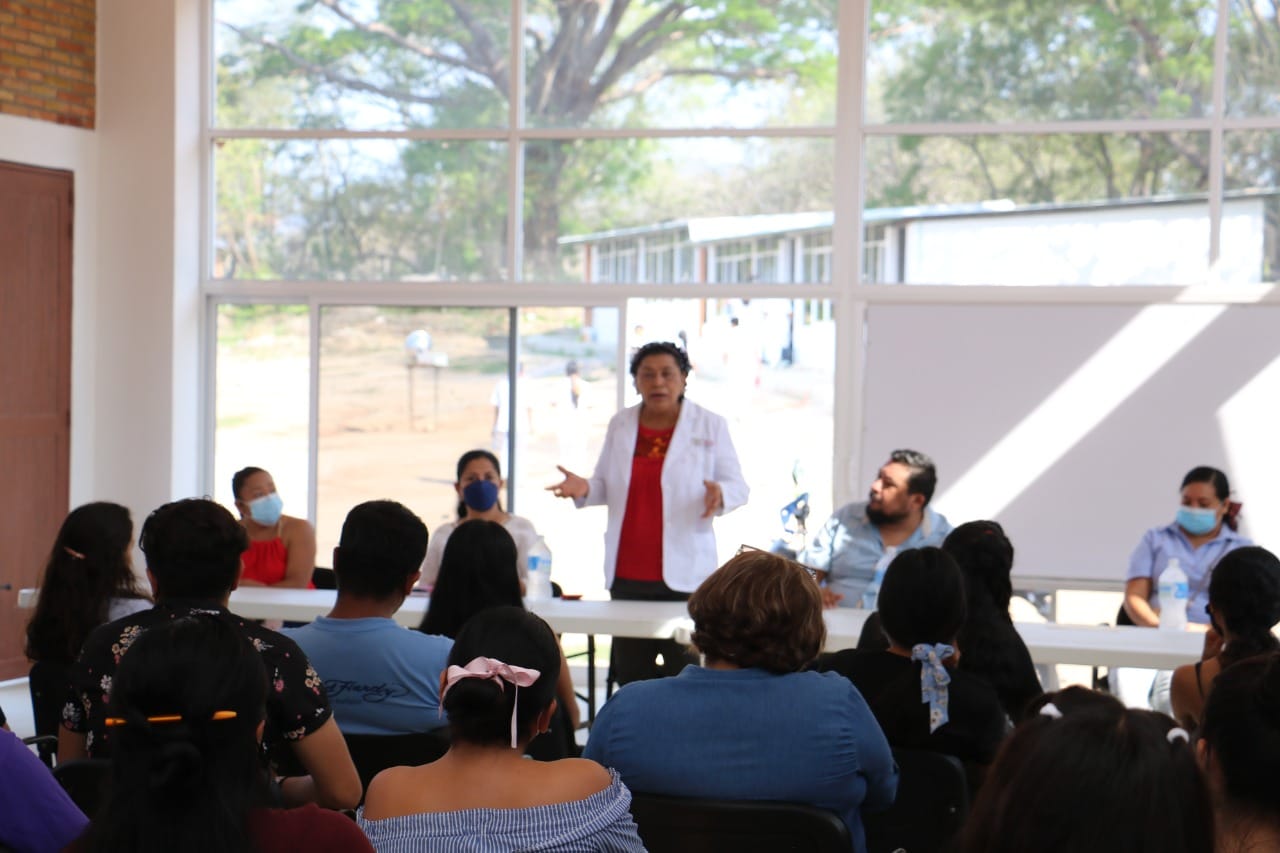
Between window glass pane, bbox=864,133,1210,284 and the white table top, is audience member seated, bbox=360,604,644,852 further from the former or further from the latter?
window glass pane, bbox=864,133,1210,284

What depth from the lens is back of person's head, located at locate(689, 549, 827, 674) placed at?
7.82 feet

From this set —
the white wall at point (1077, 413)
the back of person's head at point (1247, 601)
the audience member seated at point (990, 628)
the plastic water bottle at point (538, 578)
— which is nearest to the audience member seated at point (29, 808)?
the audience member seated at point (990, 628)

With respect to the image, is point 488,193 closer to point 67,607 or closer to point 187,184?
point 187,184

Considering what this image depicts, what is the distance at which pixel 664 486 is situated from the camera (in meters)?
5.20

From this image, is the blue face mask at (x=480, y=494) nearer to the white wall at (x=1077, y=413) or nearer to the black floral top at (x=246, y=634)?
Answer: the white wall at (x=1077, y=413)

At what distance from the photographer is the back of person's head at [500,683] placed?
2.01 meters

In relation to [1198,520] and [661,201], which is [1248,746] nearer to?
[1198,520]

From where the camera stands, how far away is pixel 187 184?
22.7 feet

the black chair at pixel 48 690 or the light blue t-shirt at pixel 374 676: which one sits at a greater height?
the light blue t-shirt at pixel 374 676

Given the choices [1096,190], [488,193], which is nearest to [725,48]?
[488,193]

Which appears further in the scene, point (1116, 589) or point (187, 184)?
point (187, 184)

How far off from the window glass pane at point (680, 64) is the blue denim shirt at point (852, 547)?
7.65 feet

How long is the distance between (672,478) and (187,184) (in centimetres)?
324

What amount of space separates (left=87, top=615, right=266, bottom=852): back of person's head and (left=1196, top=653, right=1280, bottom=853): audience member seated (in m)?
1.11
